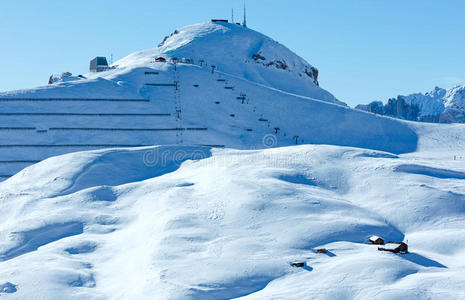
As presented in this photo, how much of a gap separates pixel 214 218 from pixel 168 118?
3185cm

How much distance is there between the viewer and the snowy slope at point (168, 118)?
51531 millimetres

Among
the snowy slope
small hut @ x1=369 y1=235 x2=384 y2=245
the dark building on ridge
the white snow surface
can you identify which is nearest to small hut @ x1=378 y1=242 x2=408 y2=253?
the white snow surface

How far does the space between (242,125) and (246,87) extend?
432 inches

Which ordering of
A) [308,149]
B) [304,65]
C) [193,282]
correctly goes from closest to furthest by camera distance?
[193,282] < [308,149] < [304,65]

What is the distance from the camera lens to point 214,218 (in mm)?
25750

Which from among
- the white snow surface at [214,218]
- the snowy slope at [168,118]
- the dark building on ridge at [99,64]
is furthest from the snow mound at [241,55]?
the white snow surface at [214,218]

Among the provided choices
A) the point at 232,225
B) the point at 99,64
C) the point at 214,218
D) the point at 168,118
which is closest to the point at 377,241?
the point at 232,225

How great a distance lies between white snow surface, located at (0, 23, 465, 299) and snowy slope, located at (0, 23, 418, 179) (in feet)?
1.06

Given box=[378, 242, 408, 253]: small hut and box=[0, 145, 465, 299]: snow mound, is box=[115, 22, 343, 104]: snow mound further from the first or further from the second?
box=[378, 242, 408, 253]: small hut

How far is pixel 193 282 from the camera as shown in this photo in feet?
64.6

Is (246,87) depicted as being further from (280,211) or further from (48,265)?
(48,265)

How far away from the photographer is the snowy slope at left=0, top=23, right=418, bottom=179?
5153cm

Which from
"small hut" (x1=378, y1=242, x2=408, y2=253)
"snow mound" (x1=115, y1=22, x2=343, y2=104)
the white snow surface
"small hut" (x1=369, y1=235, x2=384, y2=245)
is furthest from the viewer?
"snow mound" (x1=115, y1=22, x2=343, y2=104)

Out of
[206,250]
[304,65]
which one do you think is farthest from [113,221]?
[304,65]
